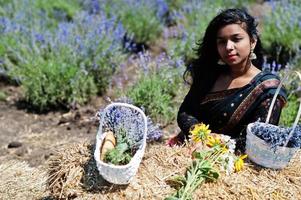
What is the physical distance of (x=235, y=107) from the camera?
307 centimetres

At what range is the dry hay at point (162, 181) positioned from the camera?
2541mm

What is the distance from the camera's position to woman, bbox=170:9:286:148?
300 centimetres

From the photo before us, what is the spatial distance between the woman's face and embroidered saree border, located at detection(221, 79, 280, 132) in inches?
7.4

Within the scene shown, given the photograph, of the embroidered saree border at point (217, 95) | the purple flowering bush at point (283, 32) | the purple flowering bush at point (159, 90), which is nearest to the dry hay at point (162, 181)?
the embroidered saree border at point (217, 95)

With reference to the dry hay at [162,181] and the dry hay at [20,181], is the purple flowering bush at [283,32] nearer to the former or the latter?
the dry hay at [20,181]

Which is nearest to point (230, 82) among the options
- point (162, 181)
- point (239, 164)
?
point (239, 164)

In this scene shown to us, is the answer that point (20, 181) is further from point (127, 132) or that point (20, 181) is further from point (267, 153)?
point (267, 153)

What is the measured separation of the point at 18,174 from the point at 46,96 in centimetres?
114

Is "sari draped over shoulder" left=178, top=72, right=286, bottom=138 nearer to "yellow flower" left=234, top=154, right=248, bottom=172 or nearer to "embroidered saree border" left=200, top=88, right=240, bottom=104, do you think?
"embroidered saree border" left=200, top=88, right=240, bottom=104

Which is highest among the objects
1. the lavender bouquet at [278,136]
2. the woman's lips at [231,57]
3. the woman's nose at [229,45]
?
the woman's nose at [229,45]

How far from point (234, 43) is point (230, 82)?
11.4 inches

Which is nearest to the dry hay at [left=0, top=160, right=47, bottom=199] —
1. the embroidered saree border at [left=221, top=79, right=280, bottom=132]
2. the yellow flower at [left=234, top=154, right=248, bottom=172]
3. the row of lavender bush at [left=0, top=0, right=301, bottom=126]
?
the row of lavender bush at [left=0, top=0, right=301, bottom=126]

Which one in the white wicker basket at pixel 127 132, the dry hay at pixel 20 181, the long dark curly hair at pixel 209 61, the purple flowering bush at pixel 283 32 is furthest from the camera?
the purple flowering bush at pixel 283 32

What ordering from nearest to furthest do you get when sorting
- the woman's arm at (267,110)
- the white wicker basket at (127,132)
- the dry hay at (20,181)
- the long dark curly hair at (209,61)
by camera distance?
the white wicker basket at (127,132)
the woman's arm at (267,110)
the long dark curly hair at (209,61)
the dry hay at (20,181)
